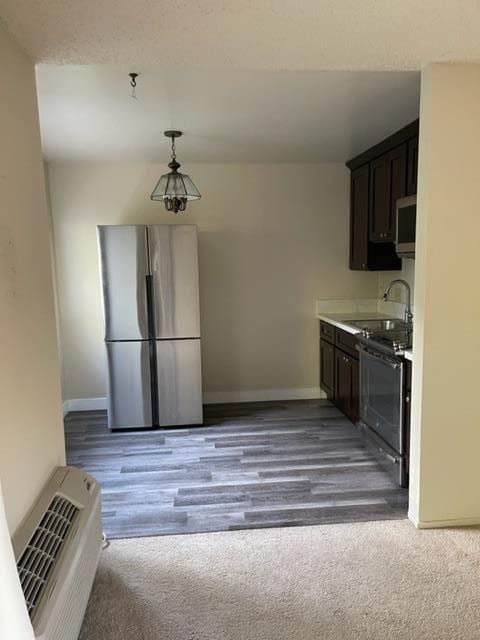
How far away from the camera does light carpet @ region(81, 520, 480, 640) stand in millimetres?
1799

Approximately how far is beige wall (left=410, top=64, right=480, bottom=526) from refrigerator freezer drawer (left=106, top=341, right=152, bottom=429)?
236 cm

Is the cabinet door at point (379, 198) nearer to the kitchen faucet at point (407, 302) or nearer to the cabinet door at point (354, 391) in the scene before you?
the kitchen faucet at point (407, 302)

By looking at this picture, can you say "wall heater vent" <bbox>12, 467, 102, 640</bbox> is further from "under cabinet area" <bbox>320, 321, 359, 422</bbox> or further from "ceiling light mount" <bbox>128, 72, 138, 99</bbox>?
"under cabinet area" <bbox>320, 321, 359, 422</bbox>

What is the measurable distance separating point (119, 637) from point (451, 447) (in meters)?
1.82

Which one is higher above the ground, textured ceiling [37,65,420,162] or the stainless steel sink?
textured ceiling [37,65,420,162]

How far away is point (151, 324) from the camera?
3.92 meters

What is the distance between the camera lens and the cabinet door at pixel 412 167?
3.13m

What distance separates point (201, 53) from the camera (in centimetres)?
193

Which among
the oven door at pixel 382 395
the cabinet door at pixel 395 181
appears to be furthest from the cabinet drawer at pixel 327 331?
the cabinet door at pixel 395 181

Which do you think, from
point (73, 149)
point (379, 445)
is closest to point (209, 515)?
point (379, 445)

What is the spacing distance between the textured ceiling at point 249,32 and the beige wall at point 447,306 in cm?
24

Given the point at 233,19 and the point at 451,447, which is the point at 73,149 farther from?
the point at 451,447

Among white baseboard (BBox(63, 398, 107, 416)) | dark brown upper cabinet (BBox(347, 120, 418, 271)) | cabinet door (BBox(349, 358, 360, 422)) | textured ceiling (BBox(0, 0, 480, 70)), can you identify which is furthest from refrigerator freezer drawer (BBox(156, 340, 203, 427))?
textured ceiling (BBox(0, 0, 480, 70))

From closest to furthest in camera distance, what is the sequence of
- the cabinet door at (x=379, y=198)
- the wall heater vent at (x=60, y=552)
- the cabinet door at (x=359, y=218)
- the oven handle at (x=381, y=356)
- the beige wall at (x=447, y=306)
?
the wall heater vent at (x=60, y=552) → the beige wall at (x=447, y=306) → the oven handle at (x=381, y=356) → the cabinet door at (x=379, y=198) → the cabinet door at (x=359, y=218)
